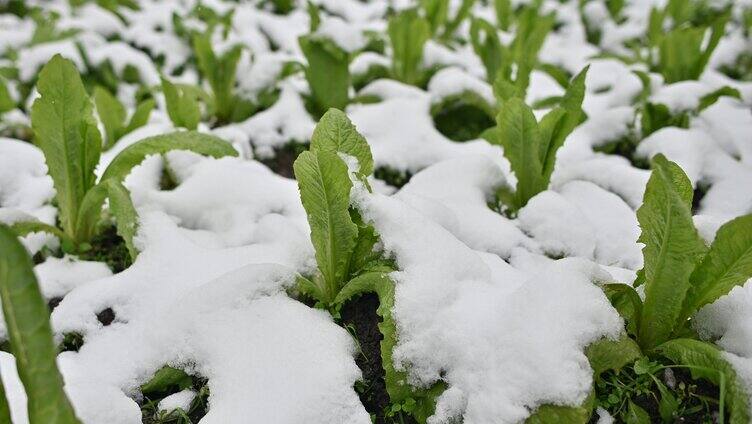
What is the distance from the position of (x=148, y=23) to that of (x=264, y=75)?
1.58 metres

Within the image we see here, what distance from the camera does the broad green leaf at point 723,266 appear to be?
1.04m

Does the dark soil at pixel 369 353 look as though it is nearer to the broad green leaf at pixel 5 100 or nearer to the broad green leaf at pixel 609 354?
the broad green leaf at pixel 609 354

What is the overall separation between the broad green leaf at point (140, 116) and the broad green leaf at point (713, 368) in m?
1.82

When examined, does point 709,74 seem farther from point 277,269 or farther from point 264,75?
point 277,269

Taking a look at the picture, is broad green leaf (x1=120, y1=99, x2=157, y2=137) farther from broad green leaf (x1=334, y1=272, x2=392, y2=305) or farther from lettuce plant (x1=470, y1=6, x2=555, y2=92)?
lettuce plant (x1=470, y1=6, x2=555, y2=92)

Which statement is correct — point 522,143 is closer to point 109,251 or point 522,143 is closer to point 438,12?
point 109,251

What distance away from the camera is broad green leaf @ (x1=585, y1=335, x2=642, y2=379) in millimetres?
1065

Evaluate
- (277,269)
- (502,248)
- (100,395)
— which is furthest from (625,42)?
(100,395)

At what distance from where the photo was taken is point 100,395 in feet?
3.62

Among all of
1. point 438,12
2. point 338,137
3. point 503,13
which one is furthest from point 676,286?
point 503,13

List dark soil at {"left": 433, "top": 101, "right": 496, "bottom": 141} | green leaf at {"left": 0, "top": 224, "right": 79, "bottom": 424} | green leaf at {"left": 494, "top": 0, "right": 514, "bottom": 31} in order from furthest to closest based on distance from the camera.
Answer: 1. green leaf at {"left": 494, "top": 0, "right": 514, "bottom": 31}
2. dark soil at {"left": 433, "top": 101, "right": 496, "bottom": 141}
3. green leaf at {"left": 0, "top": 224, "right": 79, "bottom": 424}

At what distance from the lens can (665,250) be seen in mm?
1097

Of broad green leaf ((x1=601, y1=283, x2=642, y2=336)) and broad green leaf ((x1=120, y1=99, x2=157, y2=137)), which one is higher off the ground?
broad green leaf ((x1=601, y1=283, x2=642, y2=336))

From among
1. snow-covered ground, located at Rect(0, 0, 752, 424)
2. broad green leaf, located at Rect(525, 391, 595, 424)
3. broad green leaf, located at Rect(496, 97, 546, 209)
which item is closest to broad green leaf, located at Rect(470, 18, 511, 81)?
snow-covered ground, located at Rect(0, 0, 752, 424)
